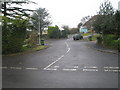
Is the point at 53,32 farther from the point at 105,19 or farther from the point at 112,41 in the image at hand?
the point at 112,41

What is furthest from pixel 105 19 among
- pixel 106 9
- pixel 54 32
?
pixel 54 32

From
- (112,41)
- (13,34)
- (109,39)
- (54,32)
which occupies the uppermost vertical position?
(54,32)

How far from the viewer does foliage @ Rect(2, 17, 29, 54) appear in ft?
48.0

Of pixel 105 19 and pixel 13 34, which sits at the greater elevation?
pixel 105 19

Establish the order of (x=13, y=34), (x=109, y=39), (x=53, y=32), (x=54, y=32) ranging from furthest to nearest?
(x=53, y=32) < (x=54, y=32) < (x=109, y=39) < (x=13, y=34)

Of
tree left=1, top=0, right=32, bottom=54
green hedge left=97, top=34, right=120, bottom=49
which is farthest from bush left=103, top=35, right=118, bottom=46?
tree left=1, top=0, right=32, bottom=54

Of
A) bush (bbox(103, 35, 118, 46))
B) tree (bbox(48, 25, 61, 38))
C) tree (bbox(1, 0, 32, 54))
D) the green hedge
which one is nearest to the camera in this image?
tree (bbox(1, 0, 32, 54))

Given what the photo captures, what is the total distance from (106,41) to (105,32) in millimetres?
2131

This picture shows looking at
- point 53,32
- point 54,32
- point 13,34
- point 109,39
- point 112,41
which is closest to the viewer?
point 13,34

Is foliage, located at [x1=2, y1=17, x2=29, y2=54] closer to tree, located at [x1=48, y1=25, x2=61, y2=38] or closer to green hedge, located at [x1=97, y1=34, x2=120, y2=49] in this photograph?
green hedge, located at [x1=97, y1=34, x2=120, y2=49]

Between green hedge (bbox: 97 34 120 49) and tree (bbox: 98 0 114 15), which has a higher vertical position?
tree (bbox: 98 0 114 15)

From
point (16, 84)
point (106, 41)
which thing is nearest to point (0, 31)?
point (16, 84)

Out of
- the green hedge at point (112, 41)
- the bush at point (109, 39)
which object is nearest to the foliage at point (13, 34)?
the green hedge at point (112, 41)

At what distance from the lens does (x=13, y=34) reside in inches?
597
